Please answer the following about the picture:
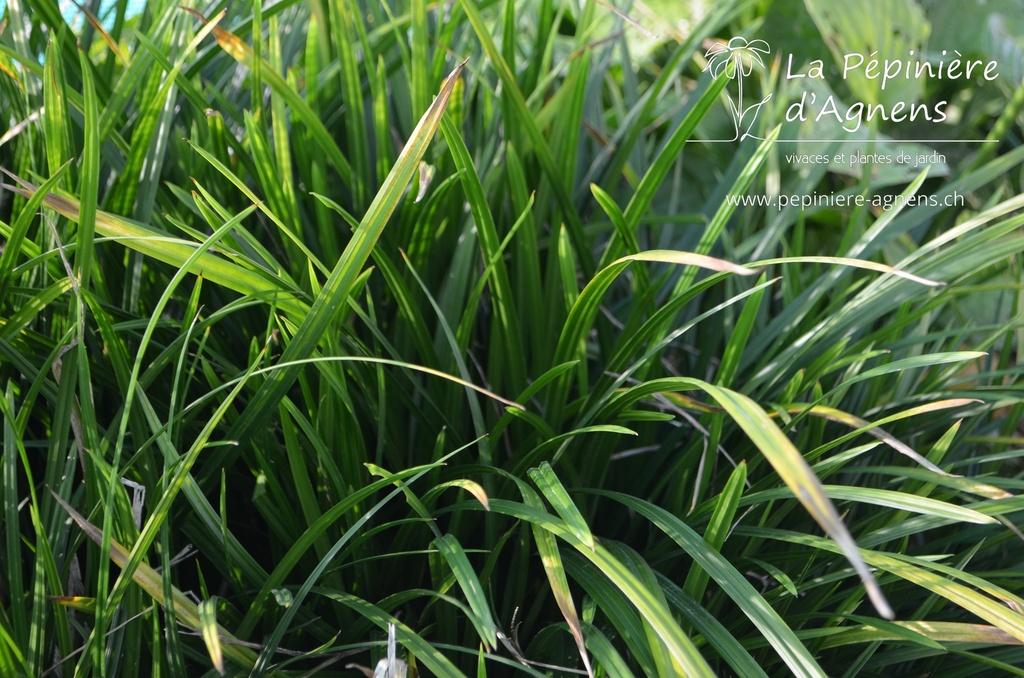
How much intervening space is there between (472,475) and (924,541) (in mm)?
542

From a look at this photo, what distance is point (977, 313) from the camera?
3.91 ft

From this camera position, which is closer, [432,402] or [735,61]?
[432,402]

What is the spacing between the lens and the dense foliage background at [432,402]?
525mm

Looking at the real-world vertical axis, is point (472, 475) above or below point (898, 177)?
below

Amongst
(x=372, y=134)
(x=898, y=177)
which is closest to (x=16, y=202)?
(x=372, y=134)

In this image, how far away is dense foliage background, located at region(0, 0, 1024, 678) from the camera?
0.53 metres

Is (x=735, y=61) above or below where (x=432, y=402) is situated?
above

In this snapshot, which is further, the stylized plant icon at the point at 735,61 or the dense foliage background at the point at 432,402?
the stylized plant icon at the point at 735,61

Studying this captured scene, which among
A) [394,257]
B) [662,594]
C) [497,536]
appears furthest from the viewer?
[394,257]

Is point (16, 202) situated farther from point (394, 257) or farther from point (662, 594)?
point (662, 594)

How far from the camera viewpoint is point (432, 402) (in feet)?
2.19

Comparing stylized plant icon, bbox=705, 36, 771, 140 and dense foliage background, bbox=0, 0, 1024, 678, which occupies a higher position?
stylized plant icon, bbox=705, 36, 771, 140

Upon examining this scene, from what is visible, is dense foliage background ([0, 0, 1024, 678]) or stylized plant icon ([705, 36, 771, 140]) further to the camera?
stylized plant icon ([705, 36, 771, 140])

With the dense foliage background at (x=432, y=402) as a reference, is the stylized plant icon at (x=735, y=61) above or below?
above
